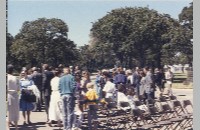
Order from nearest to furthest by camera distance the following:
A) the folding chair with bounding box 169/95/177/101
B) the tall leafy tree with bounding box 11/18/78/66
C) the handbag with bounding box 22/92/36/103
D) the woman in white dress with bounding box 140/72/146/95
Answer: the tall leafy tree with bounding box 11/18/78/66
the handbag with bounding box 22/92/36/103
the folding chair with bounding box 169/95/177/101
the woman in white dress with bounding box 140/72/146/95

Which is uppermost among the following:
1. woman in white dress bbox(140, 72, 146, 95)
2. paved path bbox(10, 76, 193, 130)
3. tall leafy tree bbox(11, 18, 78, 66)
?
tall leafy tree bbox(11, 18, 78, 66)

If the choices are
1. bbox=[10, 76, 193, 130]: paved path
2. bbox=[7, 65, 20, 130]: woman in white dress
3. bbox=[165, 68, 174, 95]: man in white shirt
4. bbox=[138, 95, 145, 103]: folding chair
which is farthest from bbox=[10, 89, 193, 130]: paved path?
bbox=[7, 65, 20, 130]: woman in white dress

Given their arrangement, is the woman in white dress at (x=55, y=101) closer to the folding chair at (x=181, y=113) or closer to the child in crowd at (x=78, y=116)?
the child in crowd at (x=78, y=116)

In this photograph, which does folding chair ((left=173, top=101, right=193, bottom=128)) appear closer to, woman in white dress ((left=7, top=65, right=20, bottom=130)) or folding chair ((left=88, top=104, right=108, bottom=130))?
folding chair ((left=88, top=104, right=108, bottom=130))

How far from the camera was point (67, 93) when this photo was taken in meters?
8.96

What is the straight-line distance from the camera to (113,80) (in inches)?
495

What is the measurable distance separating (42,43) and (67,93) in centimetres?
95

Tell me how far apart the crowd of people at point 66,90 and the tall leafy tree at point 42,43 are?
0.22 meters

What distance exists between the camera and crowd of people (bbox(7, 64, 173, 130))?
8945mm

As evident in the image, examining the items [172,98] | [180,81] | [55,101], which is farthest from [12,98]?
[180,81]

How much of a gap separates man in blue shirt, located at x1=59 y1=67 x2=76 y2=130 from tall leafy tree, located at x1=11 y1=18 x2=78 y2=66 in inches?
23.5

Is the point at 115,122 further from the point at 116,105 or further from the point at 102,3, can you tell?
the point at 102,3

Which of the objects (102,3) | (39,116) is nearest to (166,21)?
(102,3)

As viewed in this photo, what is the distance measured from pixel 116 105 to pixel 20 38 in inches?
84.6
